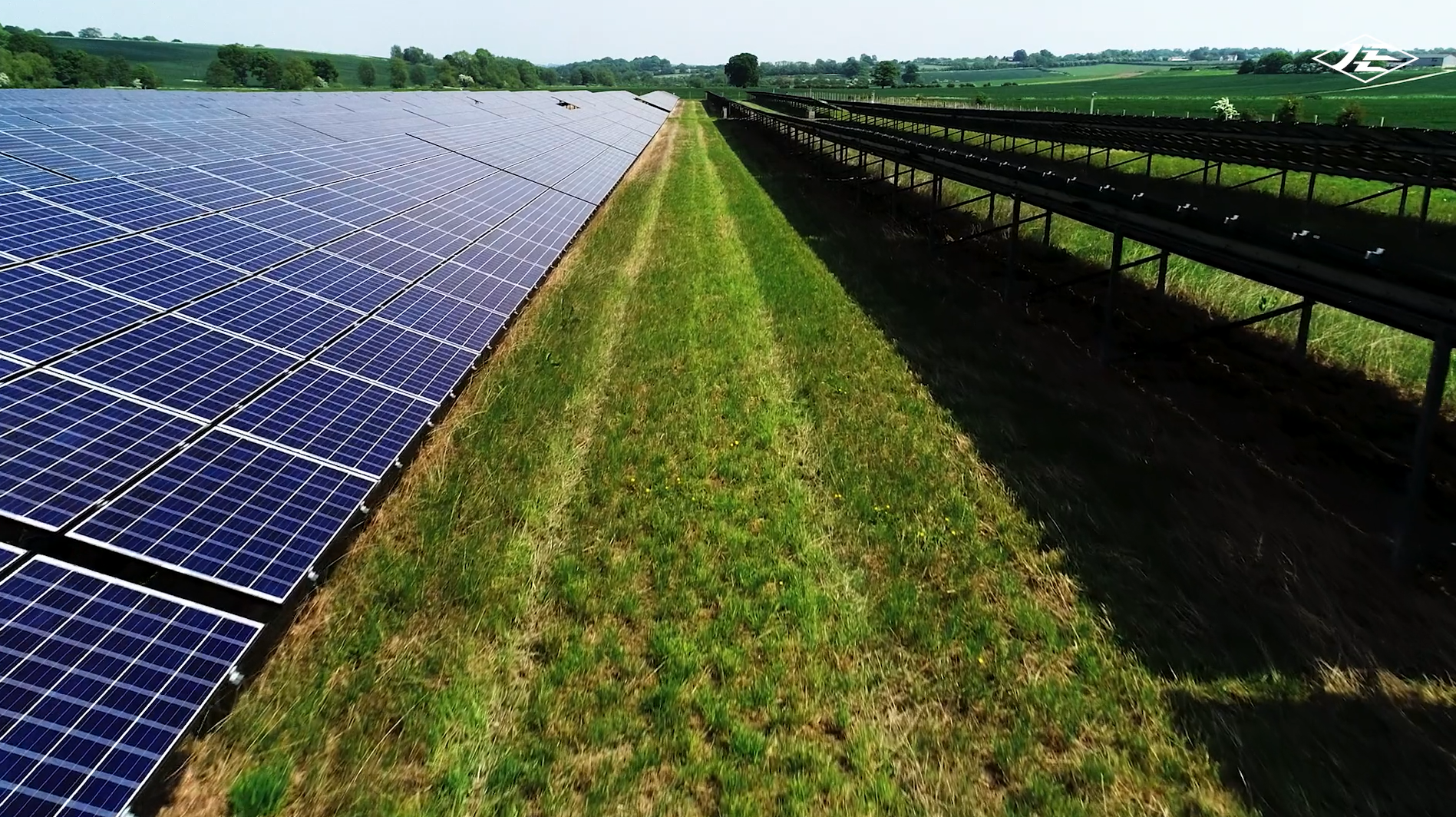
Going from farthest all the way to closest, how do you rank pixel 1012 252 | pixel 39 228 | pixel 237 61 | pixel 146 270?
pixel 237 61, pixel 1012 252, pixel 39 228, pixel 146 270

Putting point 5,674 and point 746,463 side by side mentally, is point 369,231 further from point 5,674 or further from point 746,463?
point 5,674

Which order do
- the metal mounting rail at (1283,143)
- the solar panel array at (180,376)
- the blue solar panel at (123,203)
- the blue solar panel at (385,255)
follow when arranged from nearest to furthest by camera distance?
the solar panel array at (180,376) → the blue solar panel at (123,203) → the blue solar panel at (385,255) → the metal mounting rail at (1283,143)

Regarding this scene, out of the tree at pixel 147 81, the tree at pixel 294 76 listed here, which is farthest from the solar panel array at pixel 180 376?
the tree at pixel 294 76

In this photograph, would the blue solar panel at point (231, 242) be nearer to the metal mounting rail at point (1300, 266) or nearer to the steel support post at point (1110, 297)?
the steel support post at point (1110, 297)

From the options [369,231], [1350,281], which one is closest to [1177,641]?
[1350,281]

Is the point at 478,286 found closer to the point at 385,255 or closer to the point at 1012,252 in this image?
the point at 385,255

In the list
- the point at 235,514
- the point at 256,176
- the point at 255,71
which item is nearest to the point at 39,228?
the point at 256,176
